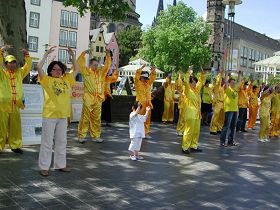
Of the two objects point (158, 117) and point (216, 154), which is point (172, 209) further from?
point (158, 117)

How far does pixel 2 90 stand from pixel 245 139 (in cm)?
826

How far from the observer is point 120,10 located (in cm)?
1488

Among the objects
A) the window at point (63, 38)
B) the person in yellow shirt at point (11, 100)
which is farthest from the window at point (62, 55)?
the person in yellow shirt at point (11, 100)

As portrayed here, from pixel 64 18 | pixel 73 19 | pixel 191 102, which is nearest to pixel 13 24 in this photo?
pixel 191 102

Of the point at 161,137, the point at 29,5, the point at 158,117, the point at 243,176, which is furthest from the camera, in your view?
the point at 29,5

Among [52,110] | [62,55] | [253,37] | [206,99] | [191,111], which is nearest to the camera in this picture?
[52,110]

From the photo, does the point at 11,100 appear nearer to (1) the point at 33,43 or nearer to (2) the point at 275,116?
(2) the point at 275,116

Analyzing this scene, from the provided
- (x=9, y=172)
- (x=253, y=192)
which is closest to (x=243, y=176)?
(x=253, y=192)

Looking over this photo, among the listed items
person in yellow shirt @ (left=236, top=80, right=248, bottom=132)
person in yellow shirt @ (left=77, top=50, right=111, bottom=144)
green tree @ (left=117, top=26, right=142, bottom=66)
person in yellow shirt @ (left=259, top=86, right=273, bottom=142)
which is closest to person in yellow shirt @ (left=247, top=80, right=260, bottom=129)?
person in yellow shirt @ (left=236, top=80, right=248, bottom=132)

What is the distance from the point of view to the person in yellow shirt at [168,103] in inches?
652

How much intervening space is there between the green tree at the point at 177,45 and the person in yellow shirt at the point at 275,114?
44883mm

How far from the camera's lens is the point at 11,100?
8.29 metres

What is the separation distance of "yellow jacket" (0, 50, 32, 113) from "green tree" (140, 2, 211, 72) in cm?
5241

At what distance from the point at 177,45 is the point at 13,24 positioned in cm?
5266
